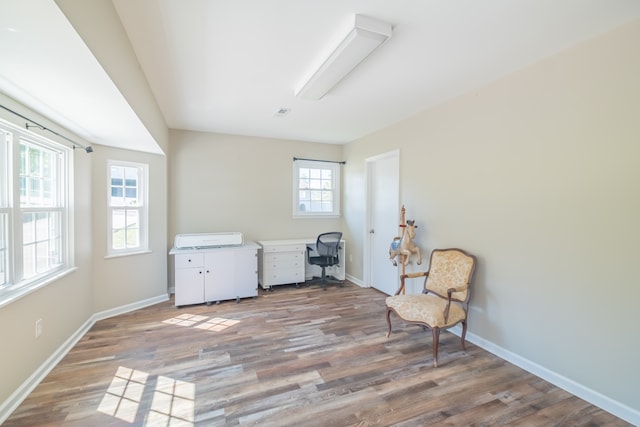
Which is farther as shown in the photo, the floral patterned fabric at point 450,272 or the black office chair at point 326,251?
the black office chair at point 326,251

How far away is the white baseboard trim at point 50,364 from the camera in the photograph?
186 centimetres

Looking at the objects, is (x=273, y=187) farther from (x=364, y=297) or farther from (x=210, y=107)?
(x=364, y=297)

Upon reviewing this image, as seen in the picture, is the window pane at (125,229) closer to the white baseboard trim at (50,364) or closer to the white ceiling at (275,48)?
the white baseboard trim at (50,364)

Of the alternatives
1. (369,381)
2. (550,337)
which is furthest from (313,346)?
(550,337)

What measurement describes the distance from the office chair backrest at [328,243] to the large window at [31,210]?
121 inches

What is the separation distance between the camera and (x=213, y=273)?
3.92 m

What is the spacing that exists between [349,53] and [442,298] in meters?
2.40

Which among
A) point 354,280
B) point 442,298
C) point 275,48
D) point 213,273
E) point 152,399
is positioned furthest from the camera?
point 354,280

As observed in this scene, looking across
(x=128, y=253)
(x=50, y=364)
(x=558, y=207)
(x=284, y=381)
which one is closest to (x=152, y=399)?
(x=284, y=381)

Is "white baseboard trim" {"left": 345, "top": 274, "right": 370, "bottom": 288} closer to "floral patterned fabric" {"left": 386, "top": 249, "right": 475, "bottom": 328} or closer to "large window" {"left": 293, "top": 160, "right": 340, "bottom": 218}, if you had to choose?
"large window" {"left": 293, "top": 160, "right": 340, "bottom": 218}

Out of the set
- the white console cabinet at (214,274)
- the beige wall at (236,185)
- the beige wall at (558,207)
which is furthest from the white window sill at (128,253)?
the beige wall at (558,207)

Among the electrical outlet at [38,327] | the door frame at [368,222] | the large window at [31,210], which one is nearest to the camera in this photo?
the large window at [31,210]

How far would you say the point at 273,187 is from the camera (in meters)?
4.95

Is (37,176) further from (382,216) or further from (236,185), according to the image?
(382,216)
